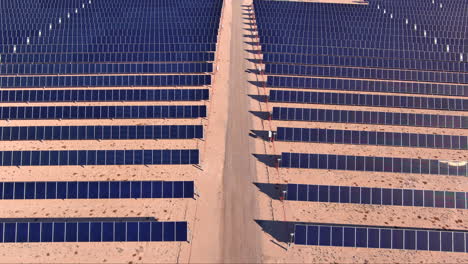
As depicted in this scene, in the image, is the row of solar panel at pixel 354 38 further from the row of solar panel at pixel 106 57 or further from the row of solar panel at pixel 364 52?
the row of solar panel at pixel 106 57

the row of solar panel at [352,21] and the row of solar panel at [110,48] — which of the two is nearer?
the row of solar panel at [110,48]

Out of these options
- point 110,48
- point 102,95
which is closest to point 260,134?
point 102,95

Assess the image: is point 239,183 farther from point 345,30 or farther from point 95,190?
point 345,30

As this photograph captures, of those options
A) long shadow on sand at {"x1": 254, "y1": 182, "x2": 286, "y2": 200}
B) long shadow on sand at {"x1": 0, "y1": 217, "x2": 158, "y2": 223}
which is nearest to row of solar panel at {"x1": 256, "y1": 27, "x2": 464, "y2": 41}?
long shadow on sand at {"x1": 254, "y1": 182, "x2": 286, "y2": 200}

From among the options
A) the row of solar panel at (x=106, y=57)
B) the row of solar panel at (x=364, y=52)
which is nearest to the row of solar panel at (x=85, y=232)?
the row of solar panel at (x=106, y=57)

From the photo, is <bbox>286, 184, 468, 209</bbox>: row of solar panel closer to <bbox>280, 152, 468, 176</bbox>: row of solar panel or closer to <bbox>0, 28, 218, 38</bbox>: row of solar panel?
<bbox>280, 152, 468, 176</bbox>: row of solar panel

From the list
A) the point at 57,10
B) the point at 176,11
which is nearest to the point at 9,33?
the point at 57,10
